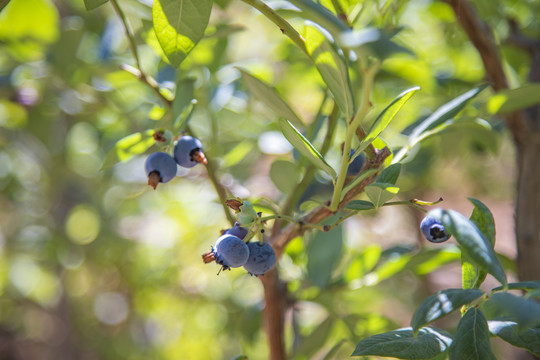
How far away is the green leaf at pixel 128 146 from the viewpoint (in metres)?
0.68

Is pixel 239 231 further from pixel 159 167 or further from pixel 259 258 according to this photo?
pixel 159 167

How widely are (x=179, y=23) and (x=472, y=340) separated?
18.7 inches

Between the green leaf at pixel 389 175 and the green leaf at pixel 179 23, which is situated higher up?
the green leaf at pixel 179 23

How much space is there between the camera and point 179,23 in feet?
1.76

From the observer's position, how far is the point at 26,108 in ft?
4.34

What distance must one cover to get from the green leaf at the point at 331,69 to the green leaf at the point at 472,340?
0.83ft

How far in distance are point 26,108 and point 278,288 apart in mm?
942

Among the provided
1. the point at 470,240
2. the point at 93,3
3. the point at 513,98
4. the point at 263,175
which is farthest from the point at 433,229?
the point at 263,175

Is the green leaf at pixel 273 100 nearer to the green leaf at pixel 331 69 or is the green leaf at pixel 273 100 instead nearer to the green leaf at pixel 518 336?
the green leaf at pixel 331 69

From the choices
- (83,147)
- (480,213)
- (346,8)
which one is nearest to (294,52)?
(346,8)

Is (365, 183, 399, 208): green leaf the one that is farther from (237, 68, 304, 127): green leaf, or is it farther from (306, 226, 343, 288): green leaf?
(306, 226, 343, 288): green leaf

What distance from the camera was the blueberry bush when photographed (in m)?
0.53

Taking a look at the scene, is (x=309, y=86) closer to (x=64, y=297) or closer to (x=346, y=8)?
(x=346, y=8)

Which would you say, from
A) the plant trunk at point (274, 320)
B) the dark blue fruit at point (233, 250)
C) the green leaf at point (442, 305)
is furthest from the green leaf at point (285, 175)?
the green leaf at point (442, 305)
